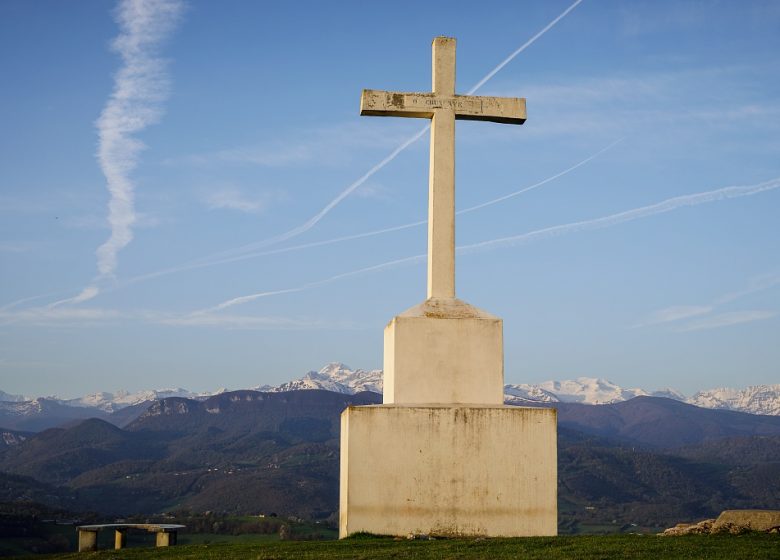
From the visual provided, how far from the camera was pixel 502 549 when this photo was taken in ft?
44.0

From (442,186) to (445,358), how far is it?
318 centimetres

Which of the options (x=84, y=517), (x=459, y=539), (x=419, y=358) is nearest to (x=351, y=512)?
(x=459, y=539)

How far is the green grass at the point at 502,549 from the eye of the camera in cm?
1293

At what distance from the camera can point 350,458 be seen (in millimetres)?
15312

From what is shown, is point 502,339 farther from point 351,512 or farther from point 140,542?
point 140,542

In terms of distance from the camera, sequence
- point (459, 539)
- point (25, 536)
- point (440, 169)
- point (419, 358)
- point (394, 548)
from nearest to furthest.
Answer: point (394, 548), point (459, 539), point (419, 358), point (440, 169), point (25, 536)

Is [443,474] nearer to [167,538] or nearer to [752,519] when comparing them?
[752,519]

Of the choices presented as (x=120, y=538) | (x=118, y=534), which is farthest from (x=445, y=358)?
(x=120, y=538)

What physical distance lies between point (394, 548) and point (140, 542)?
277ft

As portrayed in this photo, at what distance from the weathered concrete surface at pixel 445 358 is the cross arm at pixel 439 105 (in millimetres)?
3849

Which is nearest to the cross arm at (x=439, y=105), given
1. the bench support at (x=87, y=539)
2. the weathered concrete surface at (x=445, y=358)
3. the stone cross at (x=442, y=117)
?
the stone cross at (x=442, y=117)

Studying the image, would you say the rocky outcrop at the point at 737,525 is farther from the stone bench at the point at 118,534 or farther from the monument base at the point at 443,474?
the stone bench at the point at 118,534

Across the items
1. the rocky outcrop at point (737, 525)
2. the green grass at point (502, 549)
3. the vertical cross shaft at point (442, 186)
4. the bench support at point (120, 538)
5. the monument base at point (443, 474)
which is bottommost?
the bench support at point (120, 538)

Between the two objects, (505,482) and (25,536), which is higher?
(505,482)
